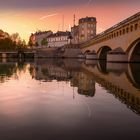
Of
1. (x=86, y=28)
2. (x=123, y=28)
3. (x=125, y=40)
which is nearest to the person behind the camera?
(x=125, y=40)

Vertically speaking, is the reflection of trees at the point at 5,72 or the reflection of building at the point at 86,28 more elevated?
the reflection of building at the point at 86,28

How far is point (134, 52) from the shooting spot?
57812 millimetres

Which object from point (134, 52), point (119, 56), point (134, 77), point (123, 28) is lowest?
point (134, 77)

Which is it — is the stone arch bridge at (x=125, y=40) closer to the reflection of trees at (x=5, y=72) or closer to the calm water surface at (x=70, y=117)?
the reflection of trees at (x=5, y=72)

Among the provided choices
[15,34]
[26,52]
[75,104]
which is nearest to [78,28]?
[26,52]

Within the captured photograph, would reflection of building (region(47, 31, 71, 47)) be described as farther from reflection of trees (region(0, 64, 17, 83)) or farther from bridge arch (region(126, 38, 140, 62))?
reflection of trees (region(0, 64, 17, 83))

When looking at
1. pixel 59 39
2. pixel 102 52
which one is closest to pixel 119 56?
pixel 102 52

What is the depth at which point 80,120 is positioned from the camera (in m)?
10.5

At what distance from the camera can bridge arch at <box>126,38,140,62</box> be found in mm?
55591

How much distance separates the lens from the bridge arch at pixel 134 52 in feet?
182

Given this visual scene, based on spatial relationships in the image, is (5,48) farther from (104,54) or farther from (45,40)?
(104,54)

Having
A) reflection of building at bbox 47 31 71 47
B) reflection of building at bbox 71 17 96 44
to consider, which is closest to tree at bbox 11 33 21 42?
reflection of building at bbox 47 31 71 47

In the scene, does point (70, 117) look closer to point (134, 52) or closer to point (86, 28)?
point (134, 52)

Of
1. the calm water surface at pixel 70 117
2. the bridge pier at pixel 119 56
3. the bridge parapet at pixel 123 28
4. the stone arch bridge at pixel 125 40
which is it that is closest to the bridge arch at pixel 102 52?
the bridge parapet at pixel 123 28
